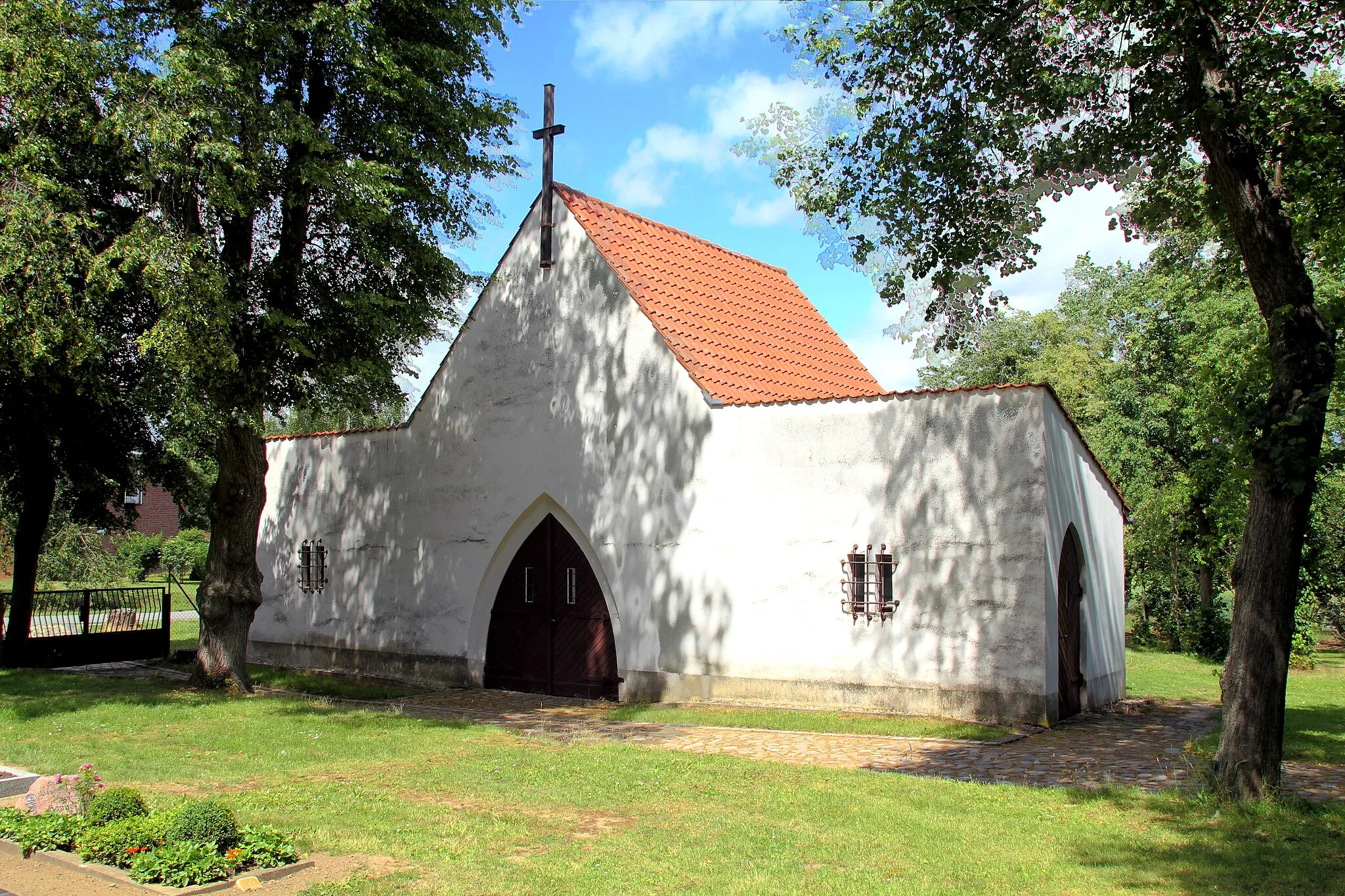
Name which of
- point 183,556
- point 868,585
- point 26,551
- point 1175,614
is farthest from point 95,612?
point 1175,614

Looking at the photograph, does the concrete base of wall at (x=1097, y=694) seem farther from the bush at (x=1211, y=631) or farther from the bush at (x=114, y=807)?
the bush at (x=1211, y=631)

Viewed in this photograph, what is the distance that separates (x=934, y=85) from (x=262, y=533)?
15.4 m

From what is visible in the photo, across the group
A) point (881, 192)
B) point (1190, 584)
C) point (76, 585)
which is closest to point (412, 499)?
point (881, 192)

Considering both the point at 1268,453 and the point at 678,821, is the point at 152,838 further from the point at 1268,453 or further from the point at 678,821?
the point at 1268,453

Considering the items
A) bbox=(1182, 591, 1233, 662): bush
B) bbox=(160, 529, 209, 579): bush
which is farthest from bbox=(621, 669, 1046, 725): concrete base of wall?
bbox=(160, 529, 209, 579): bush

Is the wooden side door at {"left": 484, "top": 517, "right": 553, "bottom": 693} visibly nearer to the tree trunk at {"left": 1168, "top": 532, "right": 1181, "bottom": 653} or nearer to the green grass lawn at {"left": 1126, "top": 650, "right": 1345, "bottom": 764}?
the green grass lawn at {"left": 1126, "top": 650, "right": 1345, "bottom": 764}

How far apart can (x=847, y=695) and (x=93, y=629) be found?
1475 cm

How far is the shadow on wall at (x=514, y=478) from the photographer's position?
1469cm

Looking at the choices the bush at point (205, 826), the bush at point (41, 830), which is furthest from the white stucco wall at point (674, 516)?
the bush at point (41, 830)

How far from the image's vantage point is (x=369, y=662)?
57.9 ft

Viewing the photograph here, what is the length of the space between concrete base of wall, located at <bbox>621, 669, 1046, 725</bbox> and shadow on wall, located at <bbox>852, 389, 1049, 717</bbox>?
9 cm

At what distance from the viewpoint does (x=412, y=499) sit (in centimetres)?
1747

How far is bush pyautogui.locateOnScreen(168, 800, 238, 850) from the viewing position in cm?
603

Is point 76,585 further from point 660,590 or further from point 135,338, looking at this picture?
point 660,590
